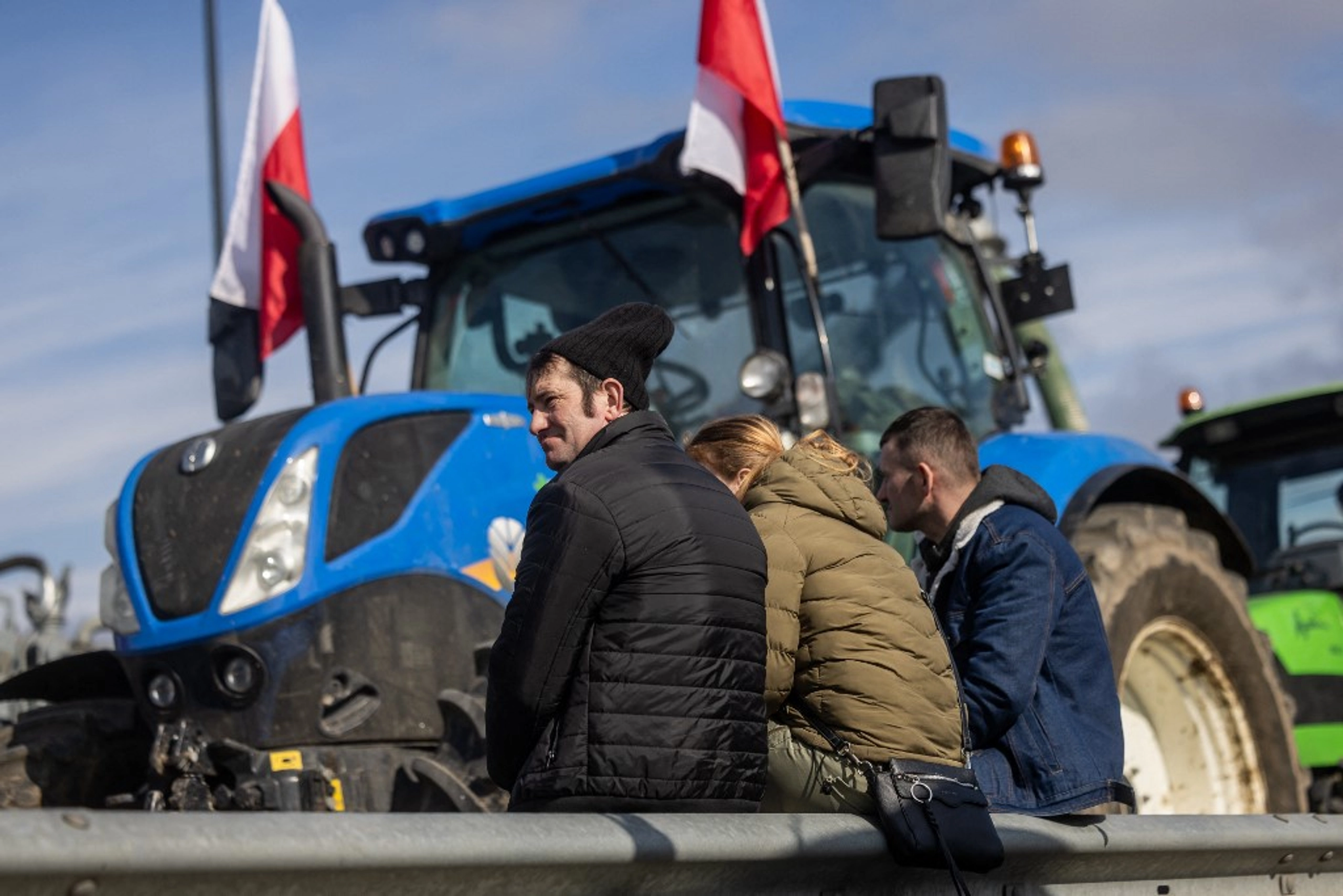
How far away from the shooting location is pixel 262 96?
665 cm

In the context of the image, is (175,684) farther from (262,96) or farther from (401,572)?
(262,96)

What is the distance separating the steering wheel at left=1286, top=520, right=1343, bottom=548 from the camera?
8.15 m

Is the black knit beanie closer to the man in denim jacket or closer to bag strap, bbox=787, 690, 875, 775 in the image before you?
bag strap, bbox=787, 690, 875, 775

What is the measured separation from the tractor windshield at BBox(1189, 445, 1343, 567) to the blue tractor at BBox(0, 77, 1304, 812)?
1.93 meters

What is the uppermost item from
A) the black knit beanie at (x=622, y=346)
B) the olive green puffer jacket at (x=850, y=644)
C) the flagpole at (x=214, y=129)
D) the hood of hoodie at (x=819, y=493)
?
the flagpole at (x=214, y=129)

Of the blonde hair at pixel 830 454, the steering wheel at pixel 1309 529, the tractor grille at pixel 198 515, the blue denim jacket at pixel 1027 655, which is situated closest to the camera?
the blonde hair at pixel 830 454

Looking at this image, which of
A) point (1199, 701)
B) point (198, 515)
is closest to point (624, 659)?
point (198, 515)

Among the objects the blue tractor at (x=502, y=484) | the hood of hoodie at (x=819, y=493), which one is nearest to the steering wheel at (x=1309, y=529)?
the blue tractor at (x=502, y=484)

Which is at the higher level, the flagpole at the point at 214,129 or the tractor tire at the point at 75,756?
the flagpole at the point at 214,129

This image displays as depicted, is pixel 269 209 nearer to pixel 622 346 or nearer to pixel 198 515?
pixel 198 515

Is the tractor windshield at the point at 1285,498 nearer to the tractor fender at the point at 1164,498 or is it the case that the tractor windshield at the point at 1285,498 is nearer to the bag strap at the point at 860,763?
the tractor fender at the point at 1164,498

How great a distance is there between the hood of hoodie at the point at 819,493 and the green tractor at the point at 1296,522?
173 inches

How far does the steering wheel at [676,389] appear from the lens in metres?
5.63

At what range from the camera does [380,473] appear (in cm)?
482
